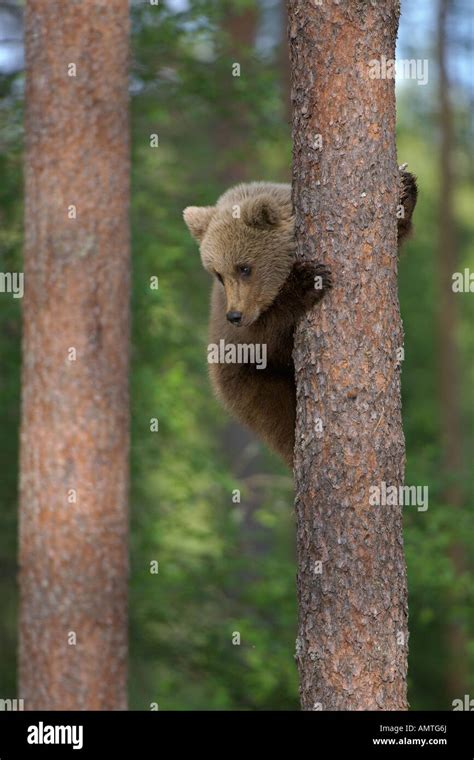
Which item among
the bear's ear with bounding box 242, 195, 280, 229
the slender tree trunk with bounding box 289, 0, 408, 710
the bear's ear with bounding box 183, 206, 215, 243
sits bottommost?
the slender tree trunk with bounding box 289, 0, 408, 710

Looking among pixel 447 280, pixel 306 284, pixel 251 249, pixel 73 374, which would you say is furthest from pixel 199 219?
pixel 447 280

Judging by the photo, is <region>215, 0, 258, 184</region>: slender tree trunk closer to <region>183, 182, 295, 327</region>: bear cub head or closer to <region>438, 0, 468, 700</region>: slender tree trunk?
<region>438, 0, 468, 700</region>: slender tree trunk

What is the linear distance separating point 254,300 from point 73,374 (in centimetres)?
241

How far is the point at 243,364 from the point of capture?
5.86 meters

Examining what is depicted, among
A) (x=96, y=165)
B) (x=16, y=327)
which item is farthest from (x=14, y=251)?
(x=96, y=165)

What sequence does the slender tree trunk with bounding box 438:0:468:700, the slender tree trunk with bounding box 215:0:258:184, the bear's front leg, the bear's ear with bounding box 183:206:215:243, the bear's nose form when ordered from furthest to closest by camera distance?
the slender tree trunk with bounding box 438:0:468:700 → the slender tree trunk with bounding box 215:0:258:184 → the bear's ear with bounding box 183:206:215:243 → the bear's nose → the bear's front leg

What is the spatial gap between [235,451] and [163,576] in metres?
4.94

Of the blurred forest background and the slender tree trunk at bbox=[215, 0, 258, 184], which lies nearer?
the blurred forest background

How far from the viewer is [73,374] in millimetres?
7566

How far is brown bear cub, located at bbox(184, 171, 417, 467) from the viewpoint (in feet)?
18.1

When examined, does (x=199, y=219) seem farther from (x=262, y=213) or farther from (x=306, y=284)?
(x=306, y=284)

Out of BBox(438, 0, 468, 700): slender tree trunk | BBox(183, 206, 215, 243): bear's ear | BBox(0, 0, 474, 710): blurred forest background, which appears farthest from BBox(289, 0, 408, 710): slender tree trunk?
BBox(438, 0, 468, 700): slender tree trunk

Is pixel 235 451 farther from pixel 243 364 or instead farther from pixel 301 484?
pixel 301 484

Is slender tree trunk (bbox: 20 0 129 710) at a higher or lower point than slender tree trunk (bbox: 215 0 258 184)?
lower
